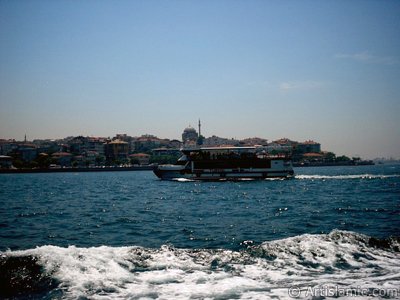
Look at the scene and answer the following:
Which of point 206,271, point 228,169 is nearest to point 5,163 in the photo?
point 228,169

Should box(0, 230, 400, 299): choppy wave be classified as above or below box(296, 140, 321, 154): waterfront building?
below

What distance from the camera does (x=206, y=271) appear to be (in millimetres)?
9094

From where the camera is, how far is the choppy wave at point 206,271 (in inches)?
301

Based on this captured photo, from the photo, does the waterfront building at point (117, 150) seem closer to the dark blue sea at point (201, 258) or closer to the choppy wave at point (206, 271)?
the dark blue sea at point (201, 258)

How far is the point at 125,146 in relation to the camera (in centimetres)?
16988

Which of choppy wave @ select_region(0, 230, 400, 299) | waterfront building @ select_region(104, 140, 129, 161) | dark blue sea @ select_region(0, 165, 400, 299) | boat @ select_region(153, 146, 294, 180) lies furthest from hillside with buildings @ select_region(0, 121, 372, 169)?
choppy wave @ select_region(0, 230, 400, 299)

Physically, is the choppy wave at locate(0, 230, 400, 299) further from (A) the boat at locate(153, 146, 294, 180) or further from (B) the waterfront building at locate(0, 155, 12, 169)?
(B) the waterfront building at locate(0, 155, 12, 169)

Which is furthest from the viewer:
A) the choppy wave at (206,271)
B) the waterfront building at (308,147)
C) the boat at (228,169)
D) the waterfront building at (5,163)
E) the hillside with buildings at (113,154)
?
the waterfront building at (308,147)

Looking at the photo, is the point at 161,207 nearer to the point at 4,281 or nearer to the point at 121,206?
the point at 121,206

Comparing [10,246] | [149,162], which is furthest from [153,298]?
[149,162]

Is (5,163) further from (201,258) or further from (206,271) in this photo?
(206,271)

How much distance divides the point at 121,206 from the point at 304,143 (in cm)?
18735

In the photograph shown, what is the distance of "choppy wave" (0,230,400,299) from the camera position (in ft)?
25.1

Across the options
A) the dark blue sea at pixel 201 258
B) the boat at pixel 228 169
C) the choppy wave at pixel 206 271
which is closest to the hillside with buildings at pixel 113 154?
the boat at pixel 228 169
